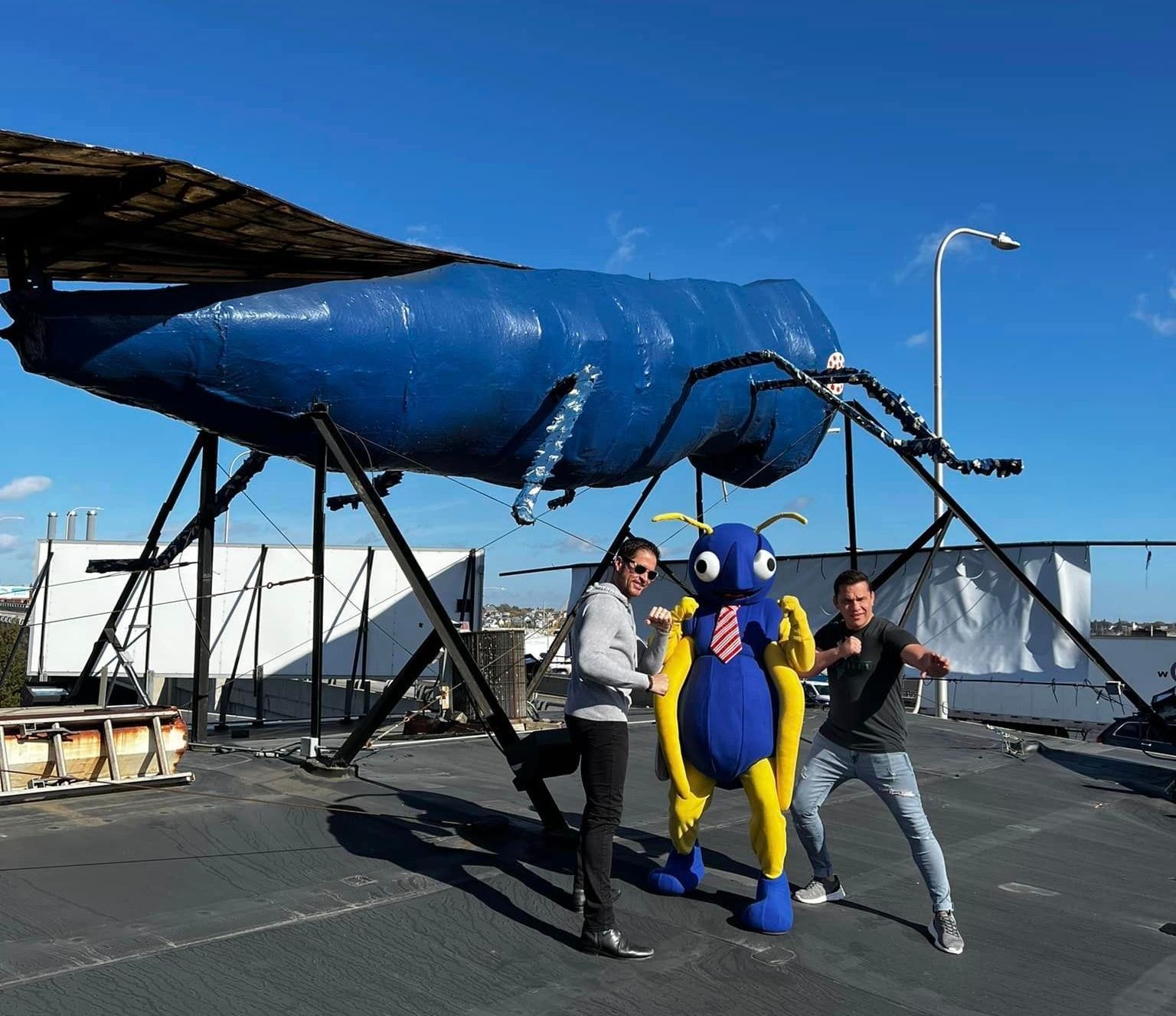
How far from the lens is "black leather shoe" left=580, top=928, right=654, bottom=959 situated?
156 inches

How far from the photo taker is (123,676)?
59.8 ft

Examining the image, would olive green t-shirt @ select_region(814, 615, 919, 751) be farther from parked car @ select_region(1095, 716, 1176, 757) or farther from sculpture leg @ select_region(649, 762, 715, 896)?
parked car @ select_region(1095, 716, 1176, 757)

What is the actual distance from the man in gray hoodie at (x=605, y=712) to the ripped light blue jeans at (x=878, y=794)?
886mm

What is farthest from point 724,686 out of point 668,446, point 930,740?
point 930,740

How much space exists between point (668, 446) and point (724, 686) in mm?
4328

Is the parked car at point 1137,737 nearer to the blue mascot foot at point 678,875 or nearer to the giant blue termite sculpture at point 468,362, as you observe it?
the giant blue termite sculpture at point 468,362

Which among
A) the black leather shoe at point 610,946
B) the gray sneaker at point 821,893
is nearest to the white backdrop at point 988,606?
the gray sneaker at point 821,893

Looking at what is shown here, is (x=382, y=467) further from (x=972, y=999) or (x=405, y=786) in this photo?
(x=972, y=999)

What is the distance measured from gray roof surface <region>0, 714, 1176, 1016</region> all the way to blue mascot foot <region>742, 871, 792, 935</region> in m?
0.06

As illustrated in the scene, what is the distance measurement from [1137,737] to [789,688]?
9.47 metres

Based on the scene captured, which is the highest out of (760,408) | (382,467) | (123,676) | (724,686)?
(760,408)

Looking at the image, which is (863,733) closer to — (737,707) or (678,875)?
(737,707)

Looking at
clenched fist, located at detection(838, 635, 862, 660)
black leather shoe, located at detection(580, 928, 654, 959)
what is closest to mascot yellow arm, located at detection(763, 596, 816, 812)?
clenched fist, located at detection(838, 635, 862, 660)

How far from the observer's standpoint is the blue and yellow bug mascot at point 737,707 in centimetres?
456
